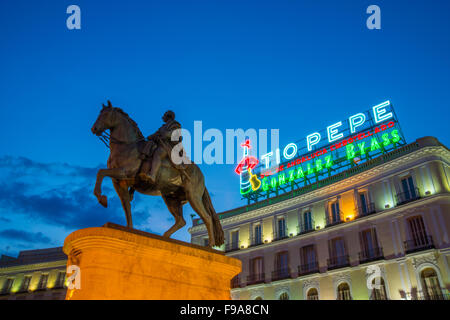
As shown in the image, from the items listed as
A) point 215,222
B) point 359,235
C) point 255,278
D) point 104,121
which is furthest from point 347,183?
point 104,121

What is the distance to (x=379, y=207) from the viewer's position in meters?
33.7

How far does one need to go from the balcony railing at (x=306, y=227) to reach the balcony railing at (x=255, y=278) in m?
6.22

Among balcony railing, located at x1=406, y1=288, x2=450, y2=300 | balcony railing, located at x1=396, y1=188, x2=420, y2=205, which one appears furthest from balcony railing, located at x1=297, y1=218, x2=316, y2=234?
balcony railing, located at x1=406, y1=288, x2=450, y2=300

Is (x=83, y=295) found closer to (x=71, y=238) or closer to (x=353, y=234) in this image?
(x=71, y=238)

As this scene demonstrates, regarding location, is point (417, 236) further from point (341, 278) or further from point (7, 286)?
point (7, 286)

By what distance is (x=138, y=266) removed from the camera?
20.1 ft

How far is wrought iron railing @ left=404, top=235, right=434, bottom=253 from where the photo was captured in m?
28.5

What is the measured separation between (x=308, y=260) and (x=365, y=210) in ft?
24.8

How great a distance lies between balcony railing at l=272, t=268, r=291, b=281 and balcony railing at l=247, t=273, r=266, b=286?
50.6 inches

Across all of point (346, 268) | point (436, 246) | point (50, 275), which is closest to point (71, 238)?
point (436, 246)

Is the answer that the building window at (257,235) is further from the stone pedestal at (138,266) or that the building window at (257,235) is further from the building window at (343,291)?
the stone pedestal at (138,266)

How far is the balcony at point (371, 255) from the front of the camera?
31.7 metres

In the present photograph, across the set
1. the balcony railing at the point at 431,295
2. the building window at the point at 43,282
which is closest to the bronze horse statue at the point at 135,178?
the balcony railing at the point at 431,295
